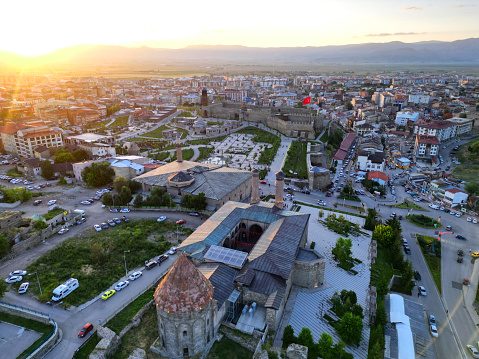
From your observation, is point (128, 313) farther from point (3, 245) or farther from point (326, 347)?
point (3, 245)

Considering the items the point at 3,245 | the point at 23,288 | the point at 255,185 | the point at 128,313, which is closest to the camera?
the point at 128,313

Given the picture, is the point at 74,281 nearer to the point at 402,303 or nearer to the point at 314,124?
the point at 402,303

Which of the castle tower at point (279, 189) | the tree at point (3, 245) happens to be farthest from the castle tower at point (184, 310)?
the tree at point (3, 245)

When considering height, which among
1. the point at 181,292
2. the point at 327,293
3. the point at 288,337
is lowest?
the point at 327,293

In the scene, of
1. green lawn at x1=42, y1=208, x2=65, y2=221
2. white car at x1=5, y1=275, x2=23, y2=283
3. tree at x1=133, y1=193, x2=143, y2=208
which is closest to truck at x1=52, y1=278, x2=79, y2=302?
white car at x1=5, y1=275, x2=23, y2=283

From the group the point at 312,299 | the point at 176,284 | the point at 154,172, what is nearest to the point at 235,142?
the point at 154,172

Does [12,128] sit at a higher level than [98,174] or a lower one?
higher

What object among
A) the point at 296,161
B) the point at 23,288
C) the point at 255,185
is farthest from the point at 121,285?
the point at 296,161

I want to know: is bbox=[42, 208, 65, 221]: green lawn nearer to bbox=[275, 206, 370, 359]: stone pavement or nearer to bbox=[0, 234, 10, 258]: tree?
bbox=[0, 234, 10, 258]: tree
